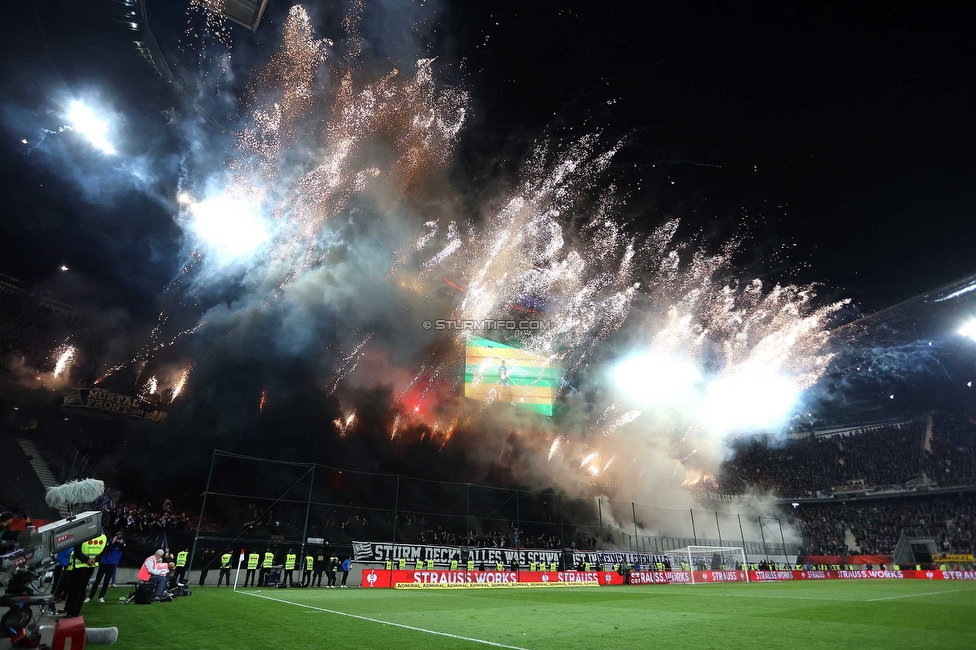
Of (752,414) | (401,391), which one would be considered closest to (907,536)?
(752,414)

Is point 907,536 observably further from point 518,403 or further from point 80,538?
point 80,538

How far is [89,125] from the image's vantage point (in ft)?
54.7

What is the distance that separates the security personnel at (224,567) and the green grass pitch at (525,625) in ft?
17.1

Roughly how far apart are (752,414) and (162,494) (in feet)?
164

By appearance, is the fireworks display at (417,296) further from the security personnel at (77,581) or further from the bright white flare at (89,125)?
the security personnel at (77,581)

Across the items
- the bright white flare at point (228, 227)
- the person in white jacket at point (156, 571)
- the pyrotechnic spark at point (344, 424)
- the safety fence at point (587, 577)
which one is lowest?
the safety fence at point (587, 577)

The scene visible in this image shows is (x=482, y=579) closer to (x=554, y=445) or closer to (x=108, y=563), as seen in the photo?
(x=108, y=563)

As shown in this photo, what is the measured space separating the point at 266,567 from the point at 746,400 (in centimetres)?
4333

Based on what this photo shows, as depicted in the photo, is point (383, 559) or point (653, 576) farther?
point (653, 576)

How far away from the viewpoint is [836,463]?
49062mm

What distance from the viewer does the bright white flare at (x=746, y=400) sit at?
43562 millimetres

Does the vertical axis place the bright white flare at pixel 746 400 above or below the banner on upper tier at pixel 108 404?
above

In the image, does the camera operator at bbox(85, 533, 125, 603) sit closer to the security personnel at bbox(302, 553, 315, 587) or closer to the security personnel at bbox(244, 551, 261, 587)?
the security personnel at bbox(244, 551, 261, 587)

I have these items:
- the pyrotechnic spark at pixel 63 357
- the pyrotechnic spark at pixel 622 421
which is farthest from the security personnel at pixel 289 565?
the pyrotechnic spark at pixel 622 421
